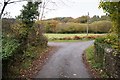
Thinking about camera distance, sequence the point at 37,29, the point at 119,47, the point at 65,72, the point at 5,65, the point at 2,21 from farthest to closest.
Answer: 1. the point at 37,29
2. the point at 2,21
3. the point at 65,72
4. the point at 119,47
5. the point at 5,65

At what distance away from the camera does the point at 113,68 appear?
40.1ft

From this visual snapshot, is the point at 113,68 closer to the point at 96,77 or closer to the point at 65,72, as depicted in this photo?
the point at 96,77

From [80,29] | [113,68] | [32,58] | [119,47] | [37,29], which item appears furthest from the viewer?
[80,29]

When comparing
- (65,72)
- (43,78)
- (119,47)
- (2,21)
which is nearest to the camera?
(119,47)

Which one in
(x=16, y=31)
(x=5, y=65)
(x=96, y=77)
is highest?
(x=16, y=31)

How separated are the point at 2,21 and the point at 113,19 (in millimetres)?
7692

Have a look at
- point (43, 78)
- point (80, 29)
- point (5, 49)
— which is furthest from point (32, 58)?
point (80, 29)

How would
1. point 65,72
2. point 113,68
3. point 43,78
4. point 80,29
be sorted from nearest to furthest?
point 113,68, point 43,78, point 65,72, point 80,29

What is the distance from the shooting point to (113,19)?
12141 millimetres

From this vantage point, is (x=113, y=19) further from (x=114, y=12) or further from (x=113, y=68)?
(x=113, y=68)

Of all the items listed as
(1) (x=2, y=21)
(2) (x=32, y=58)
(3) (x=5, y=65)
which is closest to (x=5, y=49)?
(3) (x=5, y=65)

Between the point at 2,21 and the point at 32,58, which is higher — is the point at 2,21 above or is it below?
above

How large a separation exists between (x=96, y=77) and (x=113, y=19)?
3.23 metres

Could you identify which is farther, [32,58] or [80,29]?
[80,29]
